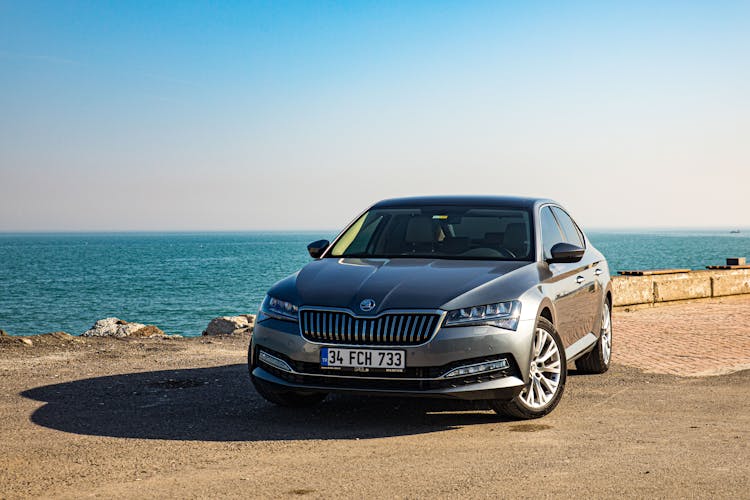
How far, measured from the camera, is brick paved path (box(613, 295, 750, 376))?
979 cm

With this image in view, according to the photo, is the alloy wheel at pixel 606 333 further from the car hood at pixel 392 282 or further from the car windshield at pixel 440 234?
the car hood at pixel 392 282

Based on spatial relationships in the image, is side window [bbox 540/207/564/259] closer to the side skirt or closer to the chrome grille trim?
the side skirt

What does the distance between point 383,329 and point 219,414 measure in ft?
5.73

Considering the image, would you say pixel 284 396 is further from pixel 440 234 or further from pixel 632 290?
pixel 632 290

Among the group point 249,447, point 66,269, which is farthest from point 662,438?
point 66,269

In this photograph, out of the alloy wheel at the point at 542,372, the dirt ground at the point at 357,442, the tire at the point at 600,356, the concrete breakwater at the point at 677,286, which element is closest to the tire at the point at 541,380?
A: the alloy wheel at the point at 542,372

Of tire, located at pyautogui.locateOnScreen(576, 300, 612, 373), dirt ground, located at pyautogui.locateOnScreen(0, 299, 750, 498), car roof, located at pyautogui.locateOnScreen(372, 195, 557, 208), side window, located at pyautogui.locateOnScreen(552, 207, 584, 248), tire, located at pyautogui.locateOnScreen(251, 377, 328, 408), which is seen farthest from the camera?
tire, located at pyautogui.locateOnScreen(576, 300, 612, 373)

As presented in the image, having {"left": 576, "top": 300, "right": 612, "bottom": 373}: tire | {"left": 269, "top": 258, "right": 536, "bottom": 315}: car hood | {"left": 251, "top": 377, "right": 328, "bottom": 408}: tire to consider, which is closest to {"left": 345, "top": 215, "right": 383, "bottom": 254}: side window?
{"left": 269, "top": 258, "right": 536, "bottom": 315}: car hood

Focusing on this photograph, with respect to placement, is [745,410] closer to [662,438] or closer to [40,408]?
[662,438]

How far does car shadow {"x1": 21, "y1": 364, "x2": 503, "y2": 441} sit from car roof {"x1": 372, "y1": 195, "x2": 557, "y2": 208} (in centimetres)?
174

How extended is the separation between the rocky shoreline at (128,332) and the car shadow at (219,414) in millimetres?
3714

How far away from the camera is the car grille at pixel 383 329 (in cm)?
592

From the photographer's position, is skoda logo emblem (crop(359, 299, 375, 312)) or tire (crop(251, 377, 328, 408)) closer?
skoda logo emblem (crop(359, 299, 375, 312))

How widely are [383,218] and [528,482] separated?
3.52 meters
